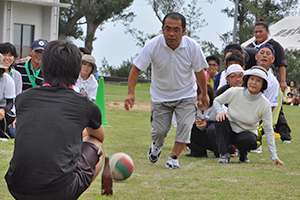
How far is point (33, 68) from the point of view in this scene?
8.31 m

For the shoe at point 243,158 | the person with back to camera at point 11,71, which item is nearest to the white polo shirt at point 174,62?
the shoe at point 243,158

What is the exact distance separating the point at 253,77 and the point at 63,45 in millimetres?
3900

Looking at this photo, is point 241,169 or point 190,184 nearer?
point 190,184

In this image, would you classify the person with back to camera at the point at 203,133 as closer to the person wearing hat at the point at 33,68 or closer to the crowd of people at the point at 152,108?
the crowd of people at the point at 152,108

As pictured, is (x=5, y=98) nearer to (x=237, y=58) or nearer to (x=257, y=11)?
(x=237, y=58)

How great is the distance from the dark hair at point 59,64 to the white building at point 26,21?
26.2 m

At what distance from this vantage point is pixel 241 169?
6230 mm

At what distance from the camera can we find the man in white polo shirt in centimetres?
601

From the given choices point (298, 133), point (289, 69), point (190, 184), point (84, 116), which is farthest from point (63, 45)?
point (289, 69)

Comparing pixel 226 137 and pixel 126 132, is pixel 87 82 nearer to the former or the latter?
pixel 126 132

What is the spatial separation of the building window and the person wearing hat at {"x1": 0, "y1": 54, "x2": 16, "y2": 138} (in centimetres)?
2251

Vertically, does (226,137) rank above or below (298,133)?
above

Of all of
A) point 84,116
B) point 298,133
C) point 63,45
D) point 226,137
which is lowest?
point 298,133

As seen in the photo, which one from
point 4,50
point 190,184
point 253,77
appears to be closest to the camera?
point 190,184
